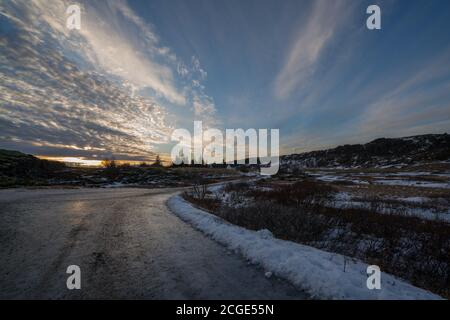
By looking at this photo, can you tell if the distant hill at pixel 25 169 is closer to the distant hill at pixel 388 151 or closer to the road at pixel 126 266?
the road at pixel 126 266

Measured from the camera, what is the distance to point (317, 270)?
3971 mm

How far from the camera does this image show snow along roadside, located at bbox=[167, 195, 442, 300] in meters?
3.35

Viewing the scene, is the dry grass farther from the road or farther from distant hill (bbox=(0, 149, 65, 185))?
distant hill (bbox=(0, 149, 65, 185))

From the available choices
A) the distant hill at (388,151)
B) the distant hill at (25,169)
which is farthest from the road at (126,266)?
the distant hill at (388,151)

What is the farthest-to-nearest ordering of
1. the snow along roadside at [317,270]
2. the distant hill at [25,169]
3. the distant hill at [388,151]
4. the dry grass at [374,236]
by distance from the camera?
1. the distant hill at [388,151]
2. the distant hill at [25,169]
3. the dry grass at [374,236]
4. the snow along roadside at [317,270]

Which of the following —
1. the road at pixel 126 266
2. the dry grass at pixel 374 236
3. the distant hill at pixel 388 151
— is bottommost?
the dry grass at pixel 374 236

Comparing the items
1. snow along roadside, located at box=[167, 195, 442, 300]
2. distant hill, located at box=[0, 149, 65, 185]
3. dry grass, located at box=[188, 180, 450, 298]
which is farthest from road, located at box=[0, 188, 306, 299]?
distant hill, located at box=[0, 149, 65, 185]

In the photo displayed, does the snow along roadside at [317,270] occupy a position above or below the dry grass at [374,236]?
above

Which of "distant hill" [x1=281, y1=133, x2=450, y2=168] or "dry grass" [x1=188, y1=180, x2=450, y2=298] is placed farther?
"distant hill" [x1=281, y1=133, x2=450, y2=168]

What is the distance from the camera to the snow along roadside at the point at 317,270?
3.35 m

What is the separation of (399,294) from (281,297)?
2.06 metres

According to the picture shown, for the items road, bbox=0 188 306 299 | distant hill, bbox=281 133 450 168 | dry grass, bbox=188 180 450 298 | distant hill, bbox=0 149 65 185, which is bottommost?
dry grass, bbox=188 180 450 298

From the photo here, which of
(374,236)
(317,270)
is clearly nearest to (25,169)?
(317,270)

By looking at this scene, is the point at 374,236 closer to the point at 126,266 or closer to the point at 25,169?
the point at 126,266
